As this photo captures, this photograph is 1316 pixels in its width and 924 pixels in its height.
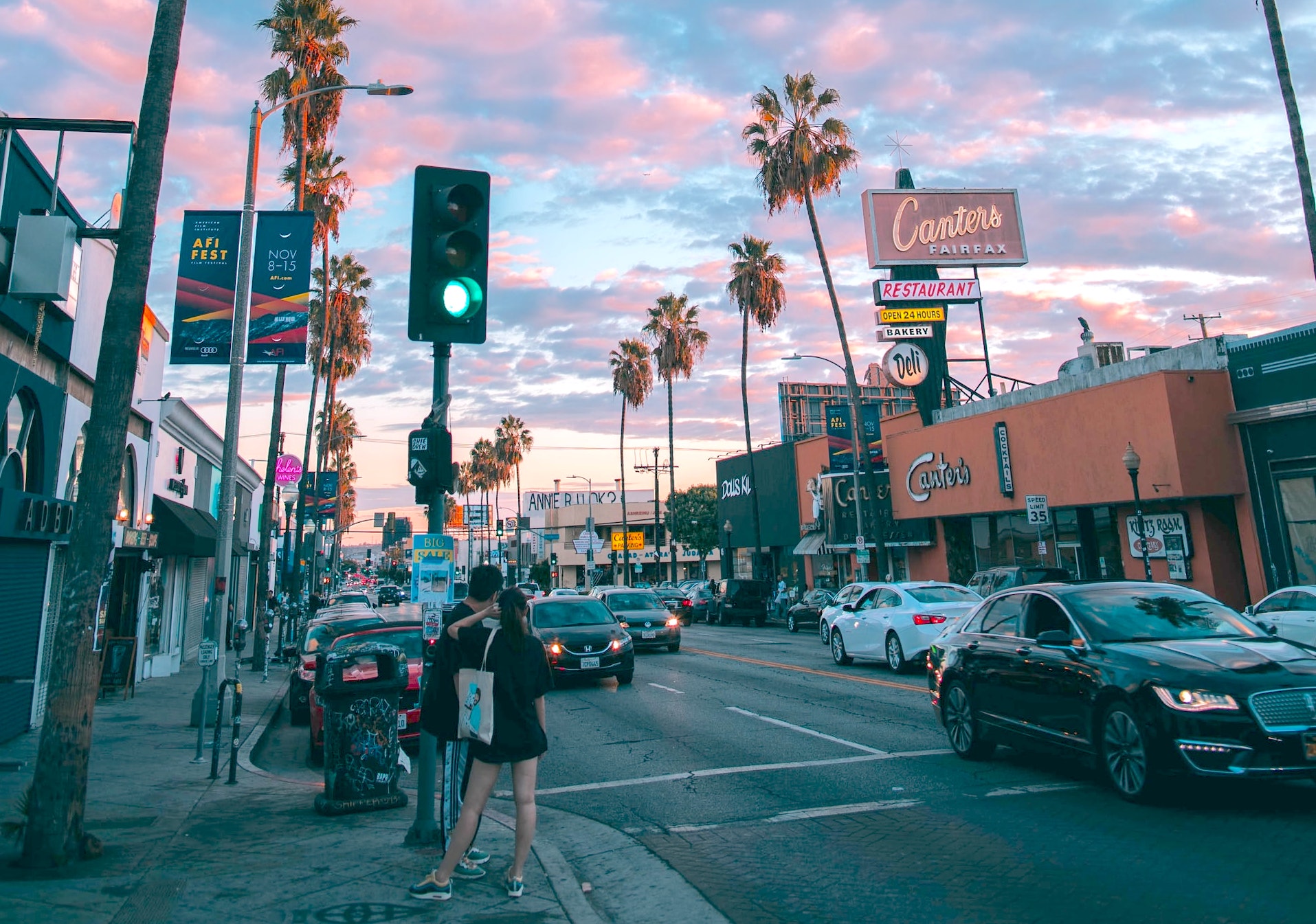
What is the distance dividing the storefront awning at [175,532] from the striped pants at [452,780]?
16305mm

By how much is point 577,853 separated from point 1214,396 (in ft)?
73.4

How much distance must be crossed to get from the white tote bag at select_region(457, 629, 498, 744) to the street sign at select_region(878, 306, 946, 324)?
32.8m

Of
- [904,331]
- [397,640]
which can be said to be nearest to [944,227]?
[904,331]

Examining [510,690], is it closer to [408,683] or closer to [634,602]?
[408,683]

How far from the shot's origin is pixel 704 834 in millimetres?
7000

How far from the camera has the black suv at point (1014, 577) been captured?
21219 millimetres

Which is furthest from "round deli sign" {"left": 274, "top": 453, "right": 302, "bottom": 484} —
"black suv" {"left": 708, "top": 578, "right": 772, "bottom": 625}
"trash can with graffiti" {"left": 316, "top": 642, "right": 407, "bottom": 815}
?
"trash can with graffiti" {"left": 316, "top": 642, "right": 407, "bottom": 815}

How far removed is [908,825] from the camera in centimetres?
691

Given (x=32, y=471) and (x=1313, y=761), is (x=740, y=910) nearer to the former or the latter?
(x=1313, y=761)

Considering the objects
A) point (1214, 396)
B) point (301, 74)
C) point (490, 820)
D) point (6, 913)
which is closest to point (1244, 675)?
point (490, 820)

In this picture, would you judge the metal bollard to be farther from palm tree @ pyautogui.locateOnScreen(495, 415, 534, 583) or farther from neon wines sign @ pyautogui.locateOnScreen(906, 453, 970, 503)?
palm tree @ pyautogui.locateOnScreen(495, 415, 534, 583)

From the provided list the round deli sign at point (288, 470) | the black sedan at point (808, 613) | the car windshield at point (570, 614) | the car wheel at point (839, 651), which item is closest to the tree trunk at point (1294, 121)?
the car wheel at point (839, 651)

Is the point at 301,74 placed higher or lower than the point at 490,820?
higher

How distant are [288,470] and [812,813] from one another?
107 ft
